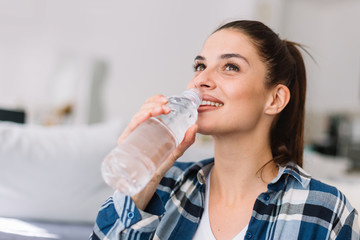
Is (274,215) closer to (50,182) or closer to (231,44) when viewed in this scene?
(231,44)

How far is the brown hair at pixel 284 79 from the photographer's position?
120 cm

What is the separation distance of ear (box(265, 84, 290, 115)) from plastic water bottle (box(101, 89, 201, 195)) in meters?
0.34

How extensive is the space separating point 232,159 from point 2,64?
4835mm

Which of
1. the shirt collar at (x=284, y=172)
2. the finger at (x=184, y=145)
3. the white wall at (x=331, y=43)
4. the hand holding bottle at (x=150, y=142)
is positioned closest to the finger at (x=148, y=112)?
the hand holding bottle at (x=150, y=142)

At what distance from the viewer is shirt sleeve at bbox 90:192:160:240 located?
0.97 metres

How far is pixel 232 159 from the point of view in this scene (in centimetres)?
120

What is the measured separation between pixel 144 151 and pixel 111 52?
15.4ft

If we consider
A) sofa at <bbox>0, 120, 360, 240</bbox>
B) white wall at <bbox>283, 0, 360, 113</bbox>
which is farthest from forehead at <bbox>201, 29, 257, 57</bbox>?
white wall at <bbox>283, 0, 360, 113</bbox>

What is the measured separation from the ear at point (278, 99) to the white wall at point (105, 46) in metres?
4.06

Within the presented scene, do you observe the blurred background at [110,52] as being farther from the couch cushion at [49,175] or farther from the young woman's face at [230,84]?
the young woman's face at [230,84]

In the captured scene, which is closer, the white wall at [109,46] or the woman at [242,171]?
the woman at [242,171]

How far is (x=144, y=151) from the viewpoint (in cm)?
86

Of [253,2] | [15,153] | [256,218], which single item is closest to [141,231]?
[256,218]

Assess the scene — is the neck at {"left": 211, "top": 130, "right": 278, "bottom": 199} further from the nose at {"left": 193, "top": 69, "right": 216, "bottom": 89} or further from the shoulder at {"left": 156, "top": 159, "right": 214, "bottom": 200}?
the nose at {"left": 193, "top": 69, "right": 216, "bottom": 89}
